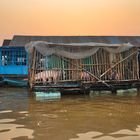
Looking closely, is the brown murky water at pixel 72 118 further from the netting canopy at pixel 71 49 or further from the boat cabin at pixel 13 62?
the boat cabin at pixel 13 62

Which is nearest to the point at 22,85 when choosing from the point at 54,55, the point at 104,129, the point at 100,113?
the point at 54,55

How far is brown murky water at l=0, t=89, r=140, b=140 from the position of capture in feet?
24.9

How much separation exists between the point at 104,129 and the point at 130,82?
738 centimetres

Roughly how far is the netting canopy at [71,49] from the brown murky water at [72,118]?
6.07 feet

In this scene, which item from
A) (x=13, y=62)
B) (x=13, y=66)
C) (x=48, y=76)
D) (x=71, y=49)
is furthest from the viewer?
(x=13, y=62)

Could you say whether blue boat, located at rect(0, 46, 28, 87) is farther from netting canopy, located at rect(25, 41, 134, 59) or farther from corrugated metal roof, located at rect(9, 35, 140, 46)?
netting canopy, located at rect(25, 41, 134, 59)

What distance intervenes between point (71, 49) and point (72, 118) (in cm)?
587

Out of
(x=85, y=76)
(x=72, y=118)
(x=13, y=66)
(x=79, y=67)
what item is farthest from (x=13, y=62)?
(x=72, y=118)

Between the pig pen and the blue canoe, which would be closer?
the pig pen

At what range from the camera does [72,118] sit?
9.55m

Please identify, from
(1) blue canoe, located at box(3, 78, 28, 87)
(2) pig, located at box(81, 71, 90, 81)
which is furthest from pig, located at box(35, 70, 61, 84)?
(1) blue canoe, located at box(3, 78, 28, 87)

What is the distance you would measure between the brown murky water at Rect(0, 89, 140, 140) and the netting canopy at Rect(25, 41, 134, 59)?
1850 millimetres

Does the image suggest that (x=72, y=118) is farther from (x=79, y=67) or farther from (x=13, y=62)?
(x=13, y=62)

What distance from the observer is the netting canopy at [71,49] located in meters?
14.5
